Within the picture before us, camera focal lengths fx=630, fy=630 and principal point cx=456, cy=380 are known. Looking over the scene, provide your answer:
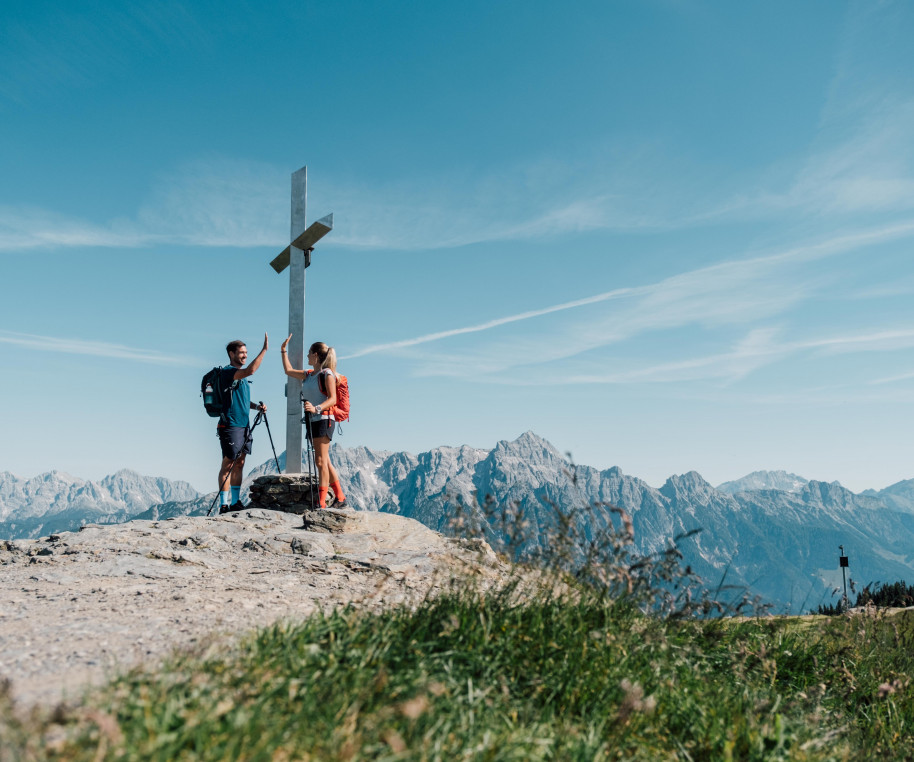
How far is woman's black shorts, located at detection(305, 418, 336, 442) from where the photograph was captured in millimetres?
10656

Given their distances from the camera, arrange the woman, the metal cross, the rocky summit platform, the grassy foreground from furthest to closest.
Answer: the metal cross < the woman < the rocky summit platform < the grassy foreground

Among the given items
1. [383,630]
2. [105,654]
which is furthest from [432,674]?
[105,654]

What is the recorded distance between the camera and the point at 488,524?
15.2 ft

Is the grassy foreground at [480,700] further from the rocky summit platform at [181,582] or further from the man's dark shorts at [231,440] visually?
the man's dark shorts at [231,440]

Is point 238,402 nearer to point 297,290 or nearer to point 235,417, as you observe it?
point 235,417

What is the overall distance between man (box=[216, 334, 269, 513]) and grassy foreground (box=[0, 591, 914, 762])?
24.2ft

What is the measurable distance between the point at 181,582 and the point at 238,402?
17.9 ft

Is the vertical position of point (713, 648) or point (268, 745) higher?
point (268, 745)

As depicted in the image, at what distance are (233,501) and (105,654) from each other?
8039 mm

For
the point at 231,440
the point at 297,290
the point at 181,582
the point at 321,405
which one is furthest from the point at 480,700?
the point at 297,290

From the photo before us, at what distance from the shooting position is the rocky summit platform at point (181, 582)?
349cm

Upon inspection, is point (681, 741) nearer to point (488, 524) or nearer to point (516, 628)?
point (516, 628)

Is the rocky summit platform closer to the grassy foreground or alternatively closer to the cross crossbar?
the grassy foreground

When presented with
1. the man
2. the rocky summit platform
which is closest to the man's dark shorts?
the man
